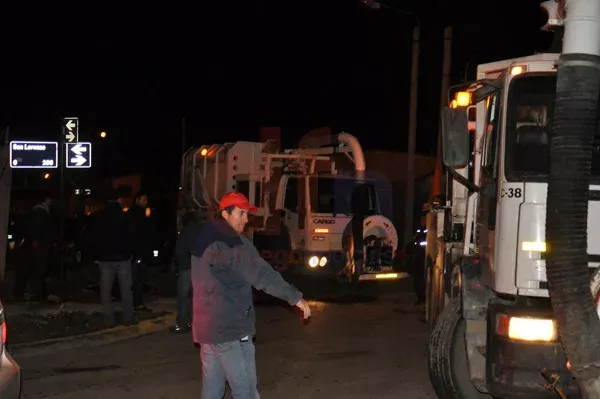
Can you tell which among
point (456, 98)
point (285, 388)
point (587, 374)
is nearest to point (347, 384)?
point (285, 388)

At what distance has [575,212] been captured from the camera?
5.11 metres

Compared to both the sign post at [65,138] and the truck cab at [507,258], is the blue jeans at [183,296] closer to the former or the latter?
the sign post at [65,138]

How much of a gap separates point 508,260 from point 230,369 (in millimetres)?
2191

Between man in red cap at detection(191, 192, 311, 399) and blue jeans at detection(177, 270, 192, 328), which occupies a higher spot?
man in red cap at detection(191, 192, 311, 399)

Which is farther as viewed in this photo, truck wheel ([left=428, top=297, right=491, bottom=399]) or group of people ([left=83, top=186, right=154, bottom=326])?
group of people ([left=83, top=186, right=154, bottom=326])

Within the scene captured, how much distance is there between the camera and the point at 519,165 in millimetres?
6328

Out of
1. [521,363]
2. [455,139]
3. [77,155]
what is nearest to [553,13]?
[455,139]

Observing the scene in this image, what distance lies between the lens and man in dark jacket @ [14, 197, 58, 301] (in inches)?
534

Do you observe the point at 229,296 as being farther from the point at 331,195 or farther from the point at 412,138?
the point at 412,138

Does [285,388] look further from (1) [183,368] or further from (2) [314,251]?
(2) [314,251]

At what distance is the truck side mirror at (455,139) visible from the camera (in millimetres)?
6758

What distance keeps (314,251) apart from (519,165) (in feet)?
35.5

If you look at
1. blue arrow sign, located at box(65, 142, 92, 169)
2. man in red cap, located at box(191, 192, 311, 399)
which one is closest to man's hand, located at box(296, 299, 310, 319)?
man in red cap, located at box(191, 192, 311, 399)

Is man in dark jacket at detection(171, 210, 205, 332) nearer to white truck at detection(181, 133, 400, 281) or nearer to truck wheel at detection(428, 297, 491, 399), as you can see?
truck wheel at detection(428, 297, 491, 399)
